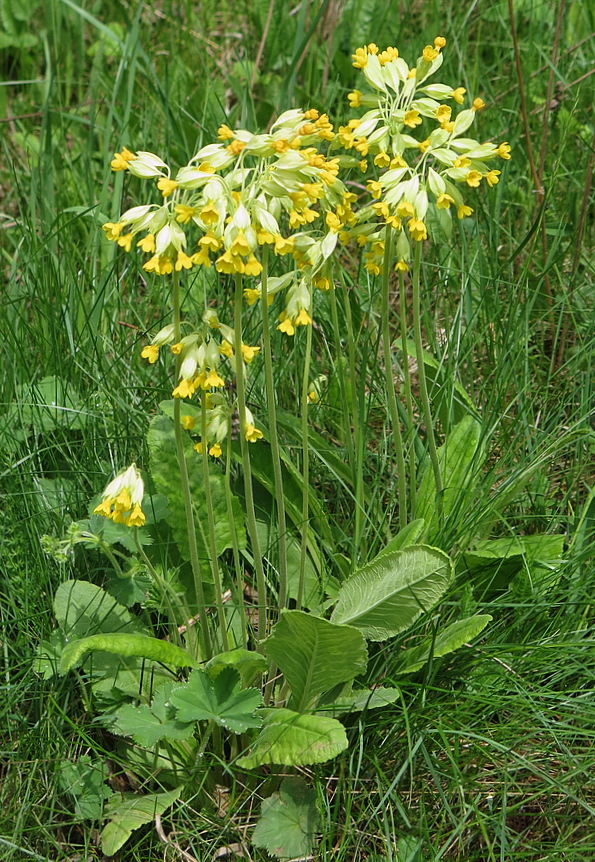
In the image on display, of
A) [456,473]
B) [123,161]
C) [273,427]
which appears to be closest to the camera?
[123,161]

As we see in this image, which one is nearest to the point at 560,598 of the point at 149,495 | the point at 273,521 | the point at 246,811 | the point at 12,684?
the point at 273,521

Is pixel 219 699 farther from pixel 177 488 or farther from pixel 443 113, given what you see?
pixel 443 113

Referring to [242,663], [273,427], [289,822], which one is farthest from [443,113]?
[289,822]

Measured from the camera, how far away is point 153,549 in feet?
8.37

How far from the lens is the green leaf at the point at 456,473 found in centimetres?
251

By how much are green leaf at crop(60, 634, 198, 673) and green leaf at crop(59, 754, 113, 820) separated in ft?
1.01

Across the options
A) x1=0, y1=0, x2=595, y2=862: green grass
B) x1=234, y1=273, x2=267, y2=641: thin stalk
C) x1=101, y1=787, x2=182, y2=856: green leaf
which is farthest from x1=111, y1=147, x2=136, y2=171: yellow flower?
x1=101, y1=787, x2=182, y2=856: green leaf

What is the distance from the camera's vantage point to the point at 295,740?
2012mm

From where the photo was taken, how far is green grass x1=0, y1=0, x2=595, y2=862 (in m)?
2.09

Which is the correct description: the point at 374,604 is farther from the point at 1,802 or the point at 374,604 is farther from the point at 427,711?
the point at 1,802

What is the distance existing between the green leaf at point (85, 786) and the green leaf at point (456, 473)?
104cm

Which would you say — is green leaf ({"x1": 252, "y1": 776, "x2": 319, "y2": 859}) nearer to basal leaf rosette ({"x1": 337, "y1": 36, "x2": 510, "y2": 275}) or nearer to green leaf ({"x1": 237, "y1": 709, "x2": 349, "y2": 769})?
green leaf ({"x1": 237, "y1": 709, "x2": 349, "y2": 769})

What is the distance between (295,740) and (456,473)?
970mm

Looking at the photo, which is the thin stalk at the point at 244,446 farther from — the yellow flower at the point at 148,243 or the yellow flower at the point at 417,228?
the yellow flower at the point at 417,228
